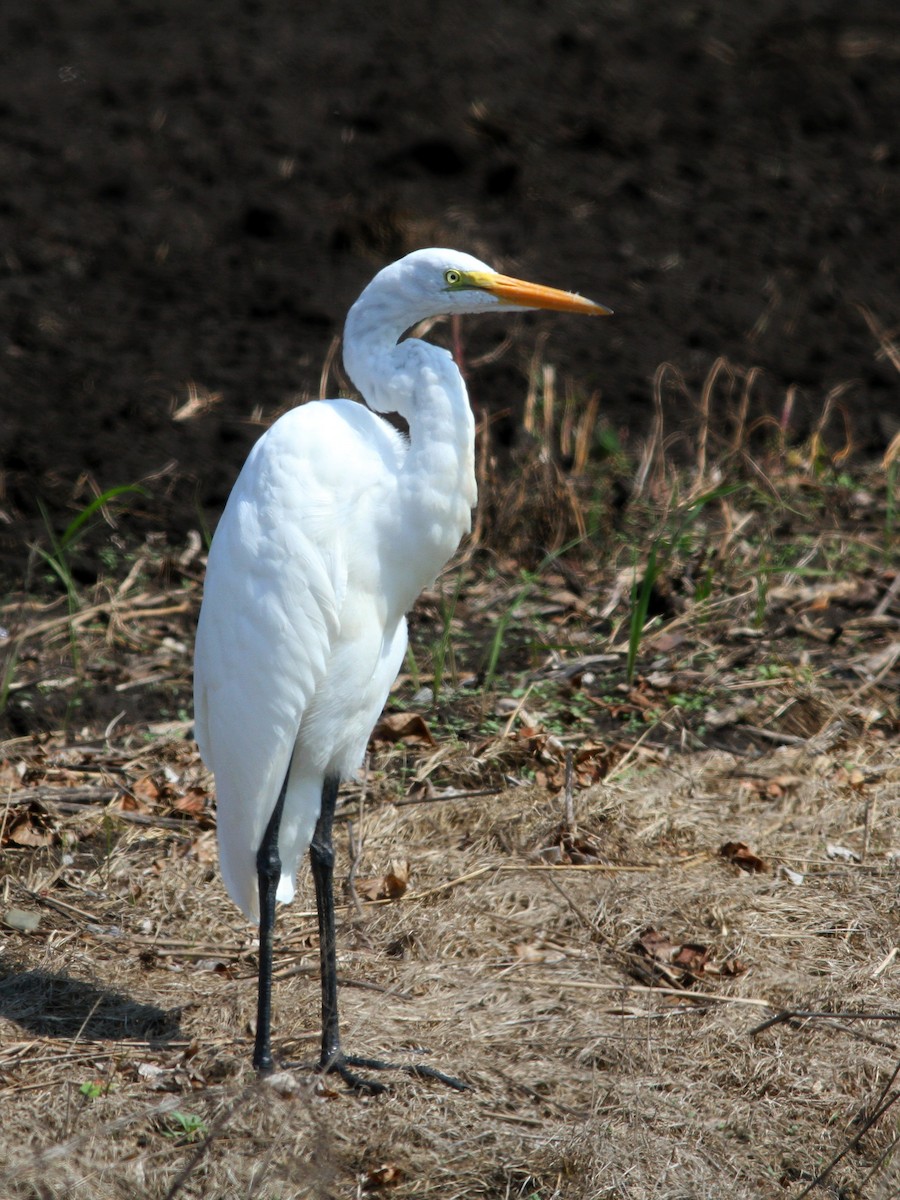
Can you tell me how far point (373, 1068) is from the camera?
2900 mm

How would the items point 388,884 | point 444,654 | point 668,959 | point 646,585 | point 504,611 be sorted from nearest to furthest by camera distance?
1. point 668,959
2. point 388,884
3. point 646,585
4. point 444,654
5. point 504,611

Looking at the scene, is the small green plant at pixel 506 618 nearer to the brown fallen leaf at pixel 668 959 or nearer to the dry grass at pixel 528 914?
the dry grass at pixel 528 914

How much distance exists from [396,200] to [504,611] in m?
3.32

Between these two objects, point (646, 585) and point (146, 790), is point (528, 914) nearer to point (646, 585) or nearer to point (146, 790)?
point (646, 585)

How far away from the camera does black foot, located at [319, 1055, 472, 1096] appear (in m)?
2.80

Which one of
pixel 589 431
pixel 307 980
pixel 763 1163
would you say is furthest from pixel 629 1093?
pixel 589 431

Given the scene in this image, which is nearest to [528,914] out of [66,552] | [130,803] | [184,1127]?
[184,1127]

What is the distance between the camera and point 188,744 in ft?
13.8

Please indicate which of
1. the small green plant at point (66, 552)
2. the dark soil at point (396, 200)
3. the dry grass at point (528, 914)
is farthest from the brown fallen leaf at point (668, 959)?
the dark soil at point (396, 200)

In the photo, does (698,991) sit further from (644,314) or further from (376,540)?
(644,314)

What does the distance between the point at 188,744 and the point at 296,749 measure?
52.3 inches

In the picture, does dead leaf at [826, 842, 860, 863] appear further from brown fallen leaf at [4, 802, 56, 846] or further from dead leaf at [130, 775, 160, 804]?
brown fallen leaf at [4, 802, 56, 846]

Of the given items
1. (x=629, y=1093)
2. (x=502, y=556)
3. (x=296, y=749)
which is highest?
(x=296, y=749)

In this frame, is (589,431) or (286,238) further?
(286,238)
